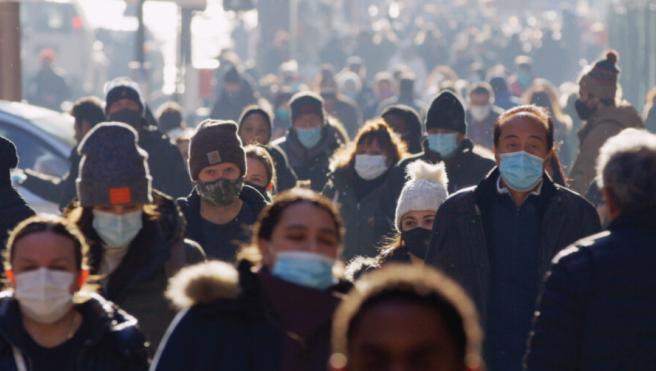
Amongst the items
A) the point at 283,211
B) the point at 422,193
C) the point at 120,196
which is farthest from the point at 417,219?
the point at 283,211

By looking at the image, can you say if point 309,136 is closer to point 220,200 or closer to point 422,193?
point 422,193

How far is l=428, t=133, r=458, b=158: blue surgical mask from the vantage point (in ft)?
38.7

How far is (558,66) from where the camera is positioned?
34.8m

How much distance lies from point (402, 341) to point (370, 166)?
8.36 metres

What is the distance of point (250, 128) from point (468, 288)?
5.80 metres

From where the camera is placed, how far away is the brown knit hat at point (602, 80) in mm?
13750

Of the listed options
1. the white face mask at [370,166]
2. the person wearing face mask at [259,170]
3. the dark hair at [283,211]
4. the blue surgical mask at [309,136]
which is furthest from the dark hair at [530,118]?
the blue surgical mask at [309,136]

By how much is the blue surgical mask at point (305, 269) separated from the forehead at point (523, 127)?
3115mm

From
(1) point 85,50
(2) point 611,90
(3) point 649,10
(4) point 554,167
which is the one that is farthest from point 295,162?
(1) point 85,50

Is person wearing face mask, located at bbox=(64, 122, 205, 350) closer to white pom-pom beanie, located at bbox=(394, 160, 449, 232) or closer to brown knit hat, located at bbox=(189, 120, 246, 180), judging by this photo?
brown knit hat, located at bbox=(189, 120, 246, 180)

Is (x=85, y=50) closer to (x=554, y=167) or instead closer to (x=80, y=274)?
(x=554, y=167)

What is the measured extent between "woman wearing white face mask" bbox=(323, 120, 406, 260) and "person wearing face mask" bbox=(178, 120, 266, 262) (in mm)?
2728

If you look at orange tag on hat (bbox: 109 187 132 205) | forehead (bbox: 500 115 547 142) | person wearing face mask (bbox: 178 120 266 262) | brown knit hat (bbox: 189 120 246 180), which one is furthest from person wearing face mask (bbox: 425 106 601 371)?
orange tag on hat (bbox: 109 187 132 205)

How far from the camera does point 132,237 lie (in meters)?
7.23
